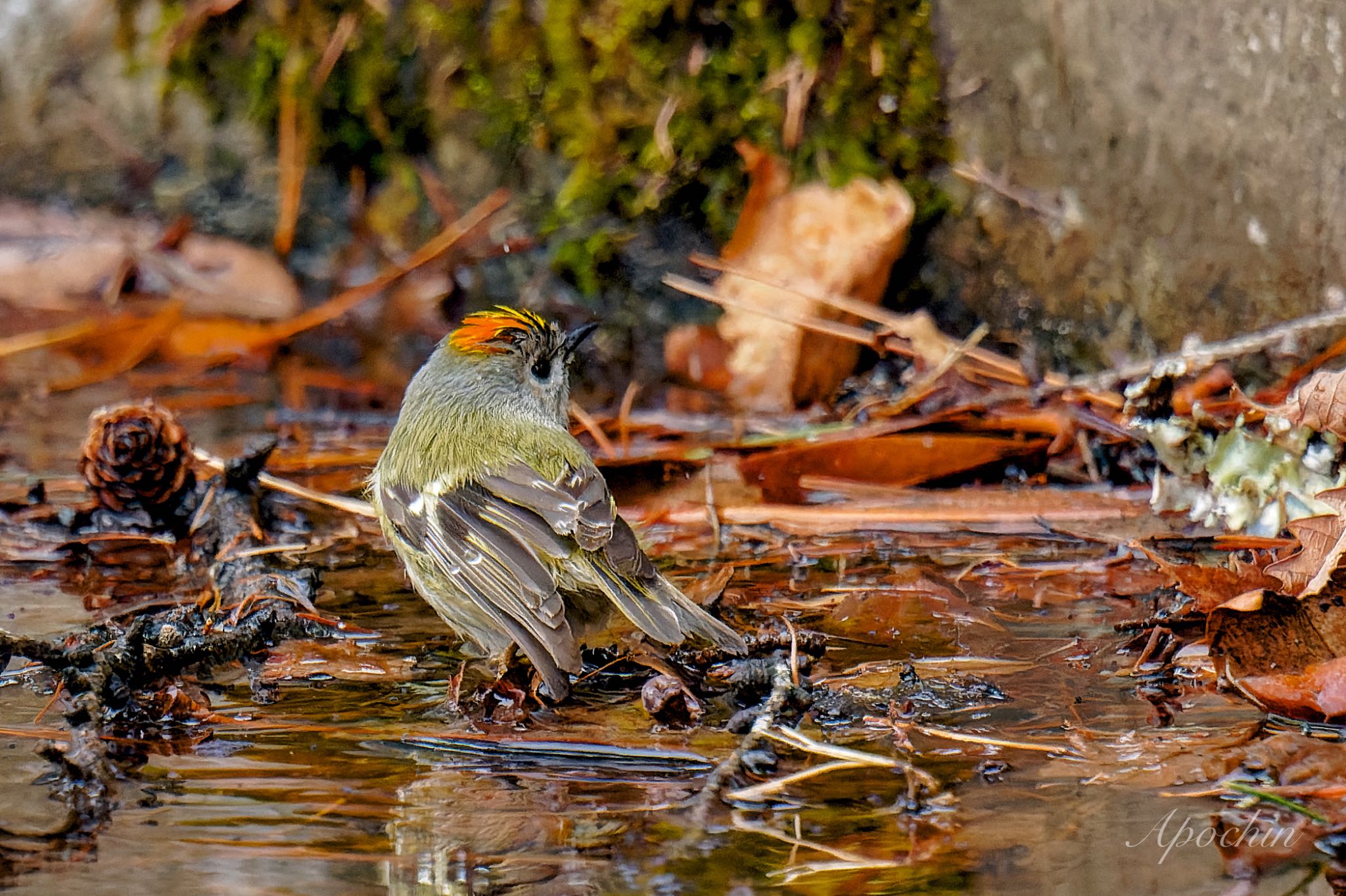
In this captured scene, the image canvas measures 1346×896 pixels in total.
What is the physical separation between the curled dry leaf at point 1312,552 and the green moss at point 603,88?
273 cm

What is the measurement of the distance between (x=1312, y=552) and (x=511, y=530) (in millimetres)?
1452

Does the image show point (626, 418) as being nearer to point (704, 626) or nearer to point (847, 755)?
point (704, 626)

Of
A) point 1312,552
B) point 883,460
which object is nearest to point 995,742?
point 1312,552

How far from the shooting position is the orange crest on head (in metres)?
3.71

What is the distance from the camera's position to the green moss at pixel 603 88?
192 inches

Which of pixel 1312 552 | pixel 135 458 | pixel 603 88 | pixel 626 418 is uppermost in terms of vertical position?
pixel 603 88

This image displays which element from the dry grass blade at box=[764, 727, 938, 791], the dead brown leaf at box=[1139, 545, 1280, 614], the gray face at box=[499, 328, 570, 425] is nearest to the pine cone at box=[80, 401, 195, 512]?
the gray face at box=[499, 328, 570, 425]

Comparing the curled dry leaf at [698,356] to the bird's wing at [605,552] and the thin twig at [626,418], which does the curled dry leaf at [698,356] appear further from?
the bird's wing at [605,552]

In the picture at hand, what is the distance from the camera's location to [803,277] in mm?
4820

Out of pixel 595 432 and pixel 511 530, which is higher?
pixel 511 530

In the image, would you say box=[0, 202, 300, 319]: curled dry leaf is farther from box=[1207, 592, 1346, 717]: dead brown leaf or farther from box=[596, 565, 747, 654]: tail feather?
box=[1207, 592, 1346, 717]: dead brown leaf

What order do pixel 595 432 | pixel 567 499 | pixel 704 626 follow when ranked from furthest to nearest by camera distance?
pixel 595 432 → pixel 567 499 → pixel 704 626

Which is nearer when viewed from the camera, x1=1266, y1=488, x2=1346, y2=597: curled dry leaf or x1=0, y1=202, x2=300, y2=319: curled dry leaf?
x1=1266, y1=488, x2=1346, y2=597: curled dry leaf

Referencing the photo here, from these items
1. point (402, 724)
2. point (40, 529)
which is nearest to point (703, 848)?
point (402, 724)
